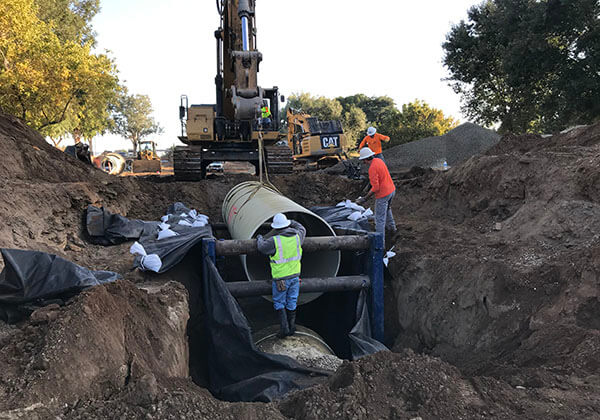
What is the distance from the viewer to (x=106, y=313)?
11.4 feet

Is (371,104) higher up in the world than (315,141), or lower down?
higher up

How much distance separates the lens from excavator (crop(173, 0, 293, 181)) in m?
9.89

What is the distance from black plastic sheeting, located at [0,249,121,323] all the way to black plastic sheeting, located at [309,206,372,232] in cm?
485

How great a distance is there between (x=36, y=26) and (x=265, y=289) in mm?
15952

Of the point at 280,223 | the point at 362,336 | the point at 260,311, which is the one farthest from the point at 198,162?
the point at 362,336

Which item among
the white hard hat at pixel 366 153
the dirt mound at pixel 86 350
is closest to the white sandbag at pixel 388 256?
the white hard hat at pixel 366 153

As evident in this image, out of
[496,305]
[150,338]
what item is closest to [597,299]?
[496,305]

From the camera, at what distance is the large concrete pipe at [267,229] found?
6516mm

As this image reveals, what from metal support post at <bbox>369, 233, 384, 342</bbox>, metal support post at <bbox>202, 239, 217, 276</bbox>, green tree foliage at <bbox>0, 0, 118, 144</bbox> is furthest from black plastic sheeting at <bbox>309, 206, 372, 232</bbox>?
green tree foliage at <bbox>0, 0, 118, 144</bbox>

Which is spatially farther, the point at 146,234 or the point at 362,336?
the point at 146,234

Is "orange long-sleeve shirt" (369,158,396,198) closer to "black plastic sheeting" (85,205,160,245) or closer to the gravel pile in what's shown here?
"black plastic sheeting" (85,205,160,245)

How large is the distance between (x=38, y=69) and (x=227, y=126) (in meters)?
8.79

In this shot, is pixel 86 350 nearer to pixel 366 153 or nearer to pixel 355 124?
pixel 366 153

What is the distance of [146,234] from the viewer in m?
7.39
